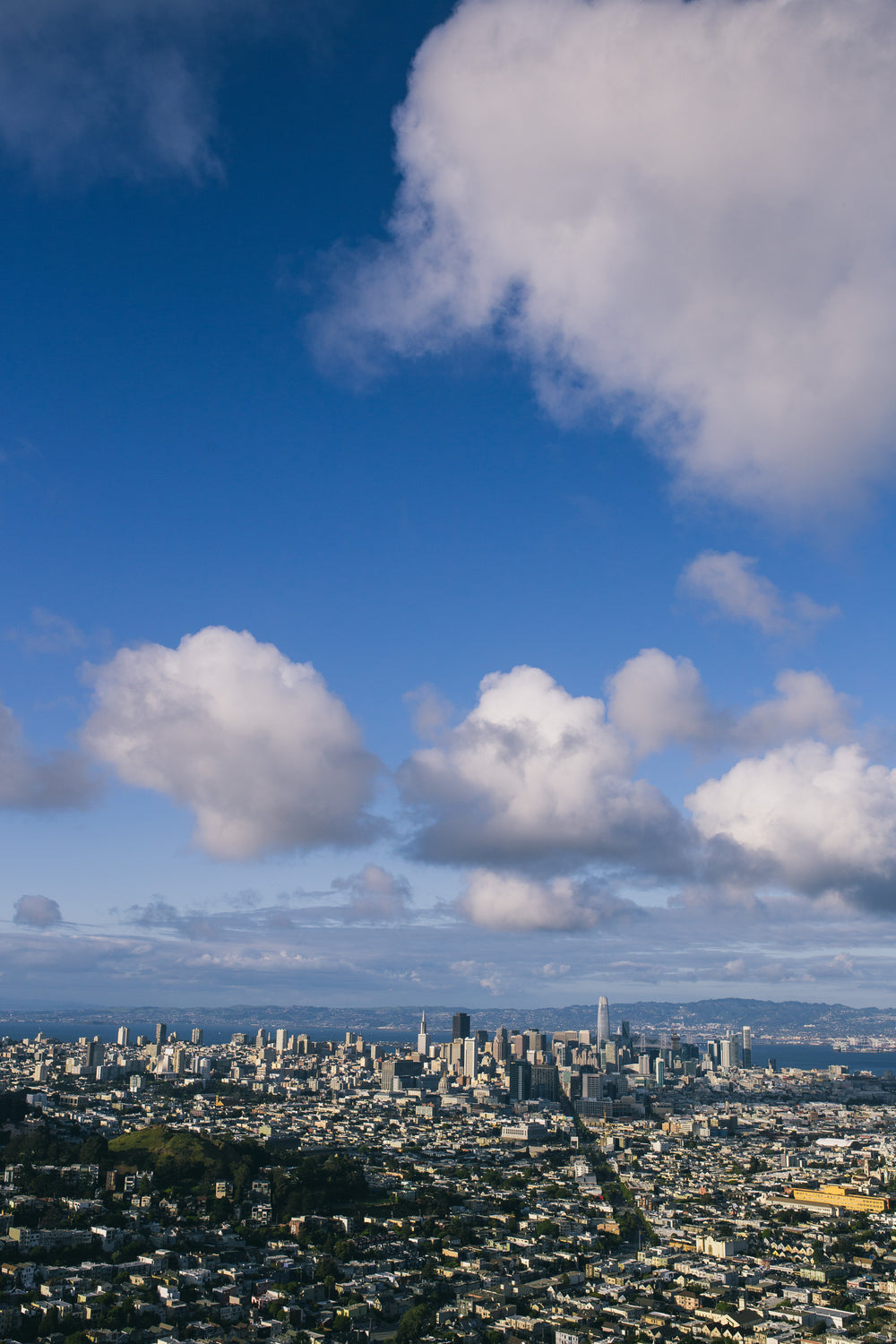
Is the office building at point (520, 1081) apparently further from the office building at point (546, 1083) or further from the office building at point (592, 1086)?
the office building at point (592, 1086)

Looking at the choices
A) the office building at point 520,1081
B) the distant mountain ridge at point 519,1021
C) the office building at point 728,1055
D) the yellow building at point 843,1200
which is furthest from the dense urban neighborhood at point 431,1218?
the distant mountain ridge at point 519,1021

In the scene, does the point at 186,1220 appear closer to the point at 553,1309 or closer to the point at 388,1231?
the point at 388,1231

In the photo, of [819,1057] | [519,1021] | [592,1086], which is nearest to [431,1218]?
[592,1086]

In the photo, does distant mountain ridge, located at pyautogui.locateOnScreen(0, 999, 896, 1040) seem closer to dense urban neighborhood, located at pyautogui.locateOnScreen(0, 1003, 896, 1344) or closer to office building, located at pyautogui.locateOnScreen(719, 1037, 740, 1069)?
office building, located at pyautogui.locateOnScreen(719, 1037, 740, 1069)

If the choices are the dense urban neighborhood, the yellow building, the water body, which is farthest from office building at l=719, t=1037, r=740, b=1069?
the yellow building

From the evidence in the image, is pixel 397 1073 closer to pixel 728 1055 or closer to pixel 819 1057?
pixel 728 1055
